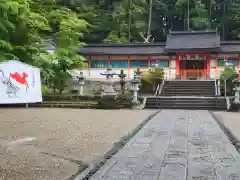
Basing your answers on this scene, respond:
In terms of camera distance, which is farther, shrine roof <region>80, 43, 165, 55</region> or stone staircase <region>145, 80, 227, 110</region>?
shrine roof <region>80, 43, 165, 55</region>

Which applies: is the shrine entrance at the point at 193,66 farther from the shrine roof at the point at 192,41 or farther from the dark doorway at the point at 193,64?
the shrine roof at the point at 192,41

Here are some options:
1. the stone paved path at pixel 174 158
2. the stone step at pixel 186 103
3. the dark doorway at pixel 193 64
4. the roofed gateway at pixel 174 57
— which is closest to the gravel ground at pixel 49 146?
the stone paved path at pixel 174 158

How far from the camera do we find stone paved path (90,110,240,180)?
464 cm

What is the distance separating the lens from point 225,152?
20.4ft

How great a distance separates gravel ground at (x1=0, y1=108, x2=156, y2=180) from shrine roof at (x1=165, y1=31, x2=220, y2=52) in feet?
71.2

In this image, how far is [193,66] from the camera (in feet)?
104

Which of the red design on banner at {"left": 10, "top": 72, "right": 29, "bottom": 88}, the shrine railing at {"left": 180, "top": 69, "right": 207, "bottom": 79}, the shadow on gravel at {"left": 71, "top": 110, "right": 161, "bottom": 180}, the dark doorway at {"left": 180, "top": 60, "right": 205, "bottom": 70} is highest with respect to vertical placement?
the dark doorway at {"left": 180, "top": 60, "right": 205, "bottom": 70}

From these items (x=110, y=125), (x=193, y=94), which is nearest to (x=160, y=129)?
(x=110, y=125)

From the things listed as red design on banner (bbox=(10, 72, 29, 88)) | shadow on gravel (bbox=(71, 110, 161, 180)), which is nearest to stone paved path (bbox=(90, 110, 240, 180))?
shadow on gravel (bbox=(71, 110, 161, 180))

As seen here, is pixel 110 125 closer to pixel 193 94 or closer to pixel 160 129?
pixel 160 129

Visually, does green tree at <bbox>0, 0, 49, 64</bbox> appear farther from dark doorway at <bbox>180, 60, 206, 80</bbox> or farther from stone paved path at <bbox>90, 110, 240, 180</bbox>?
dark doorway at <bbox>180, 60, 206, 80</bbox>

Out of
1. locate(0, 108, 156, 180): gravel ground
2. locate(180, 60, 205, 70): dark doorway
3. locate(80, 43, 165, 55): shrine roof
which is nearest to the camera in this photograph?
locate(0, 108, 156, 180): gravel ground

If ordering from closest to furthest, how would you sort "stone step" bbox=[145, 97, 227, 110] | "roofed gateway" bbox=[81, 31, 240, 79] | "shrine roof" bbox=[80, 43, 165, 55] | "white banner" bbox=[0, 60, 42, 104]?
"white banner" bbox=[0, 60, 42, 104] → "stone step" bbox=[145, 97, 227, 110] → "roofed gateway" bbox=[81, 31, 240, 79] → "shrine roof" bbox=[80, 43, 165, 55]

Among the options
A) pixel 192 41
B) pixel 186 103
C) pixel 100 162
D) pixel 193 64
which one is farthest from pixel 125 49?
pixel 100 162
